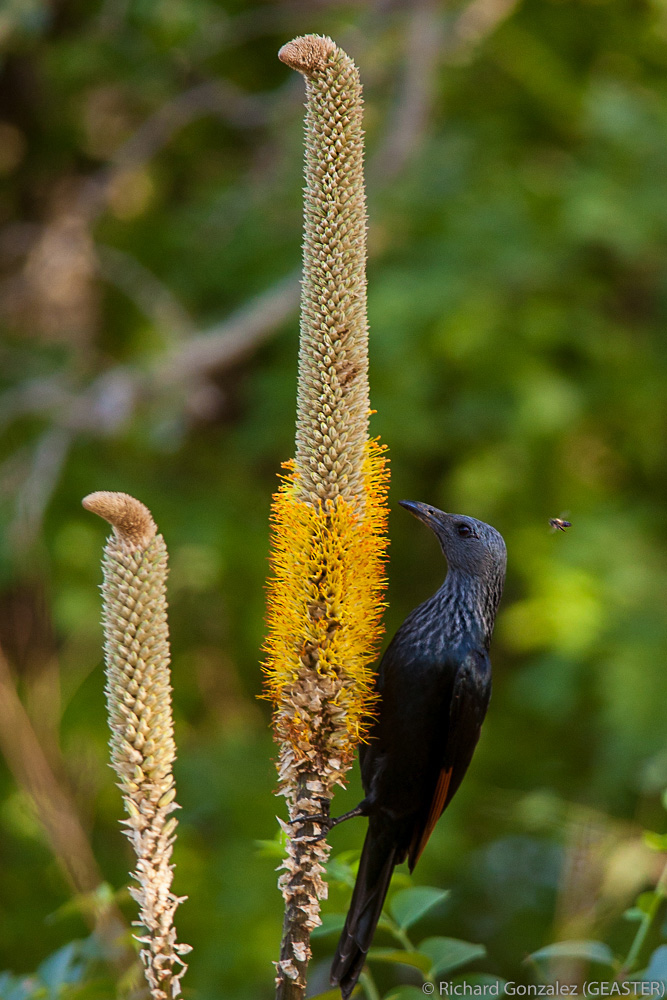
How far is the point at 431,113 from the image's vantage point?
5.94 meters

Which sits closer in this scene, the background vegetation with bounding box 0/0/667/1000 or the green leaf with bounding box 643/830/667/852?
the green leaf with bounding box 643/830/667/852

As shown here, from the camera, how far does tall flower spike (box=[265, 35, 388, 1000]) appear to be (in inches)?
50.6

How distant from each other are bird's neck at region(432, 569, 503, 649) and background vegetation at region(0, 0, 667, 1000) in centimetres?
212

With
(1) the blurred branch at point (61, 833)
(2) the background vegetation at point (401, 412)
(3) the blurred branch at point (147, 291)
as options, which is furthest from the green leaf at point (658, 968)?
(3) the blurred branch at point (147, 291)

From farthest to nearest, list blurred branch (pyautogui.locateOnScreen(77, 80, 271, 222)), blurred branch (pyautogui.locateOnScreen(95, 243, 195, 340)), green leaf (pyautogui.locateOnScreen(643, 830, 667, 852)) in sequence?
blurred branch (pyautogui.locateOnScreen(77, 80, 271, 222)) → blurred branch (pyautogui.locateOnScreen(95, 243, 195, 340)) → green leaf (pyautogui.locateOnScreen(643, 830, 667, 852))

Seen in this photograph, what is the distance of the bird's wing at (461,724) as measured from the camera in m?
2.02

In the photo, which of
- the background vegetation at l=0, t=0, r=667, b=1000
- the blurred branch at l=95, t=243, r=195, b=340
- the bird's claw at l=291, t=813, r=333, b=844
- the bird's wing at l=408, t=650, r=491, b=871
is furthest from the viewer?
the blurred branch at l=95, t=243, r=195, b=340

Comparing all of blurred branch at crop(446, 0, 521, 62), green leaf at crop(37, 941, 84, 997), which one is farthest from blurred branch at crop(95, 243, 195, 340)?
green leaf at crop(37, 941, 84, 997)

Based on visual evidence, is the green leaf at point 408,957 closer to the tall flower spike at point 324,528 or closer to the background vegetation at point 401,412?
the tall flower spike at point 324,528

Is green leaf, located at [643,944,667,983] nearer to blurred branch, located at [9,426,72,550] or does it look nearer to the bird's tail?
the bird's tail

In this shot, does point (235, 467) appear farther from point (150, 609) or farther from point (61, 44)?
point (150, 609)

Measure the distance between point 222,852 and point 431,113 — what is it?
4319mm

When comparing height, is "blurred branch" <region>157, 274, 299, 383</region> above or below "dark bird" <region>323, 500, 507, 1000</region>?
above

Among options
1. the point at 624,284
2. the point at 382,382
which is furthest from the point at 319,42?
the point at 624,284
